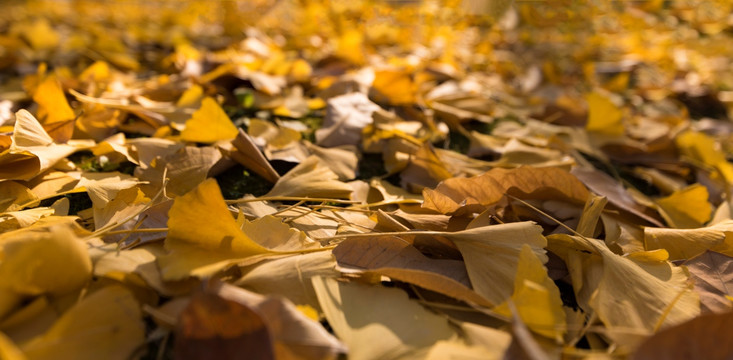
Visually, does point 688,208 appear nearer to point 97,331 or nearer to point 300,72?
point 97,331

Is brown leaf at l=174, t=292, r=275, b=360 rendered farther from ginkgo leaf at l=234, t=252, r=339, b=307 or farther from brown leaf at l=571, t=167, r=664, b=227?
brown leaf at l=571, t=167, r=664, b=227

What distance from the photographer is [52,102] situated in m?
0.61

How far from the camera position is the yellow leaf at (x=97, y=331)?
28 cm

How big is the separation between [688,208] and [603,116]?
323 mm

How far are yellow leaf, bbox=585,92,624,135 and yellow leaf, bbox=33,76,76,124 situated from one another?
2.72 ft

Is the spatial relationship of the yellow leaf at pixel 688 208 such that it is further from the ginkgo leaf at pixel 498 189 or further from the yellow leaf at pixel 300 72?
the yellow leaf at pixel 300 72

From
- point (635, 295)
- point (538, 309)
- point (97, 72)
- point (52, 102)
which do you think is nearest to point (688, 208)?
point (635, 295)

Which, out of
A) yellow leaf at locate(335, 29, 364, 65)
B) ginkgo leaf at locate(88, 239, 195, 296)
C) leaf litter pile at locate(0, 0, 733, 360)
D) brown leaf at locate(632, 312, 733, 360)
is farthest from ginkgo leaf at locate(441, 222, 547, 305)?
yellow leaf at locate(335, 29, 364, 65)

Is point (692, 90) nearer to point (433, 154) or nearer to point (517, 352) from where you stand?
point (433, 154)

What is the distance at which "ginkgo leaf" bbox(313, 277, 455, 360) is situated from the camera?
12.6 inches

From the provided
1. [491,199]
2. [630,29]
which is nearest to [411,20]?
[630,29]

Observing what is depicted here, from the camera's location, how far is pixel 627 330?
0.33 m

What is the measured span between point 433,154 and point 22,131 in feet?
1.52

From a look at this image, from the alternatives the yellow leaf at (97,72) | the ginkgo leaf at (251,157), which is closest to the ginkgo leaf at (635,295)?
the ginkgo leaf at (251,157)
